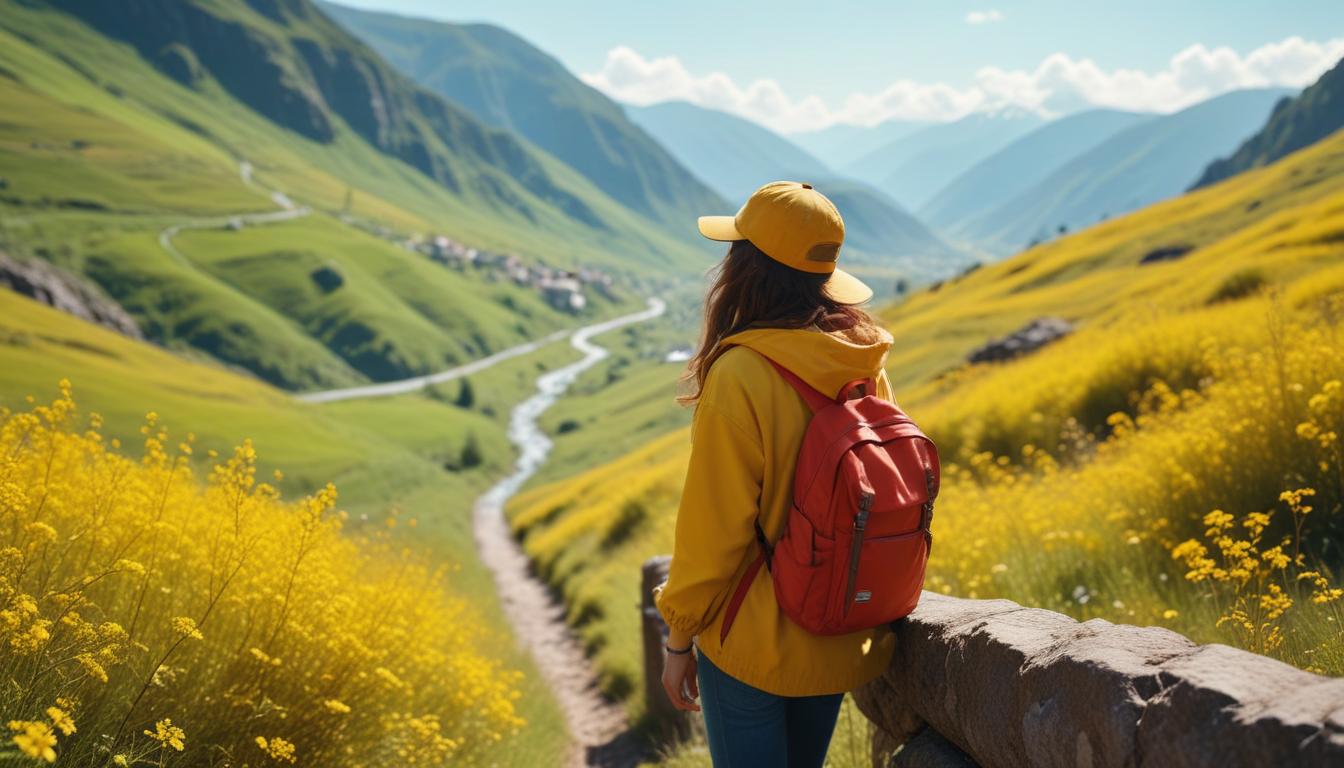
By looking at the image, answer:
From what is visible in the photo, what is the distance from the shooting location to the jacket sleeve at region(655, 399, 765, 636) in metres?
3.38

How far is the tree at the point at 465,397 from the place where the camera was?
95.5 meters

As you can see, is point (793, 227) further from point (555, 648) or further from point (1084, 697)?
point (555, 648)

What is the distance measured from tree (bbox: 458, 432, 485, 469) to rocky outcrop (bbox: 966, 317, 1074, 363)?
48290 millimetres

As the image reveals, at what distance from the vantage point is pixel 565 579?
75.7ft

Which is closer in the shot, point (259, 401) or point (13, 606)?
point (13, 606)

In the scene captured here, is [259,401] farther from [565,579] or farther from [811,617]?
[811,617]

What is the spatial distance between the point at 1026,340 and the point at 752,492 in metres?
23.6

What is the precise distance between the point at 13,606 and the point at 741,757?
334cm

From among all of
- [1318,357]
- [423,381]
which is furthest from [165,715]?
[423,381]

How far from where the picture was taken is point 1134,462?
29.8ft

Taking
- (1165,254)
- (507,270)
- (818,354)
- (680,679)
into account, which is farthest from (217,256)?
(818,354)

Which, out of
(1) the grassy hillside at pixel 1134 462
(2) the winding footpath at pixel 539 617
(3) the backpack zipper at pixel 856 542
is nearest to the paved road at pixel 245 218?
(2) the winding footpath at pixel 539 617

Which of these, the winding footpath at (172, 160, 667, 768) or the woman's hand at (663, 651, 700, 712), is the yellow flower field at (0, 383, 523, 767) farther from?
the winding footpath at (172, 160, 667, 768)

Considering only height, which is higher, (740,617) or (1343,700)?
(1343,700)
